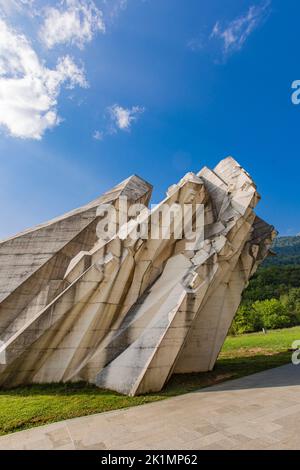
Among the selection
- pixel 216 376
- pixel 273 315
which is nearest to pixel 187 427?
pixel 216 376

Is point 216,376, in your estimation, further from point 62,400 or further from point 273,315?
point 273,315

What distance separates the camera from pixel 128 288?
11.8 meters

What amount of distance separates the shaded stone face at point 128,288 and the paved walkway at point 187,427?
1.89m

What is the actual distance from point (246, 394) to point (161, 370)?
2.64 m

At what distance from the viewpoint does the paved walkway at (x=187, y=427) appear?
5.64m

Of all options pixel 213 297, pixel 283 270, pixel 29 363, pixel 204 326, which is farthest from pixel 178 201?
pixel 283 270

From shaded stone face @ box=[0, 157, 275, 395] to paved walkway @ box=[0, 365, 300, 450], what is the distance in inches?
74.6

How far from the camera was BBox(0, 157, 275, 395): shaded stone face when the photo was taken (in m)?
9.97

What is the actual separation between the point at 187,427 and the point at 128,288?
5.98 metres

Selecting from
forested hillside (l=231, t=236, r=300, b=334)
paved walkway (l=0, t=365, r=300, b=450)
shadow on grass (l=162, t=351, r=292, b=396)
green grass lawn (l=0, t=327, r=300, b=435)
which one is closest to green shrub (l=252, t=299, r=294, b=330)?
forested hillside (l=231, t=236, r=300, b=334)

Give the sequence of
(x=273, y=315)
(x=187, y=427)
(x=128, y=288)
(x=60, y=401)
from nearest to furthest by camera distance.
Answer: (x=187, y=427) → (x=60, y=401) → (x=128, y=288) → (x=273, y=315)

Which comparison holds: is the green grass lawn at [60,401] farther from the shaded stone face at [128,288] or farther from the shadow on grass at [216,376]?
the shaded stone face at [128,288]
